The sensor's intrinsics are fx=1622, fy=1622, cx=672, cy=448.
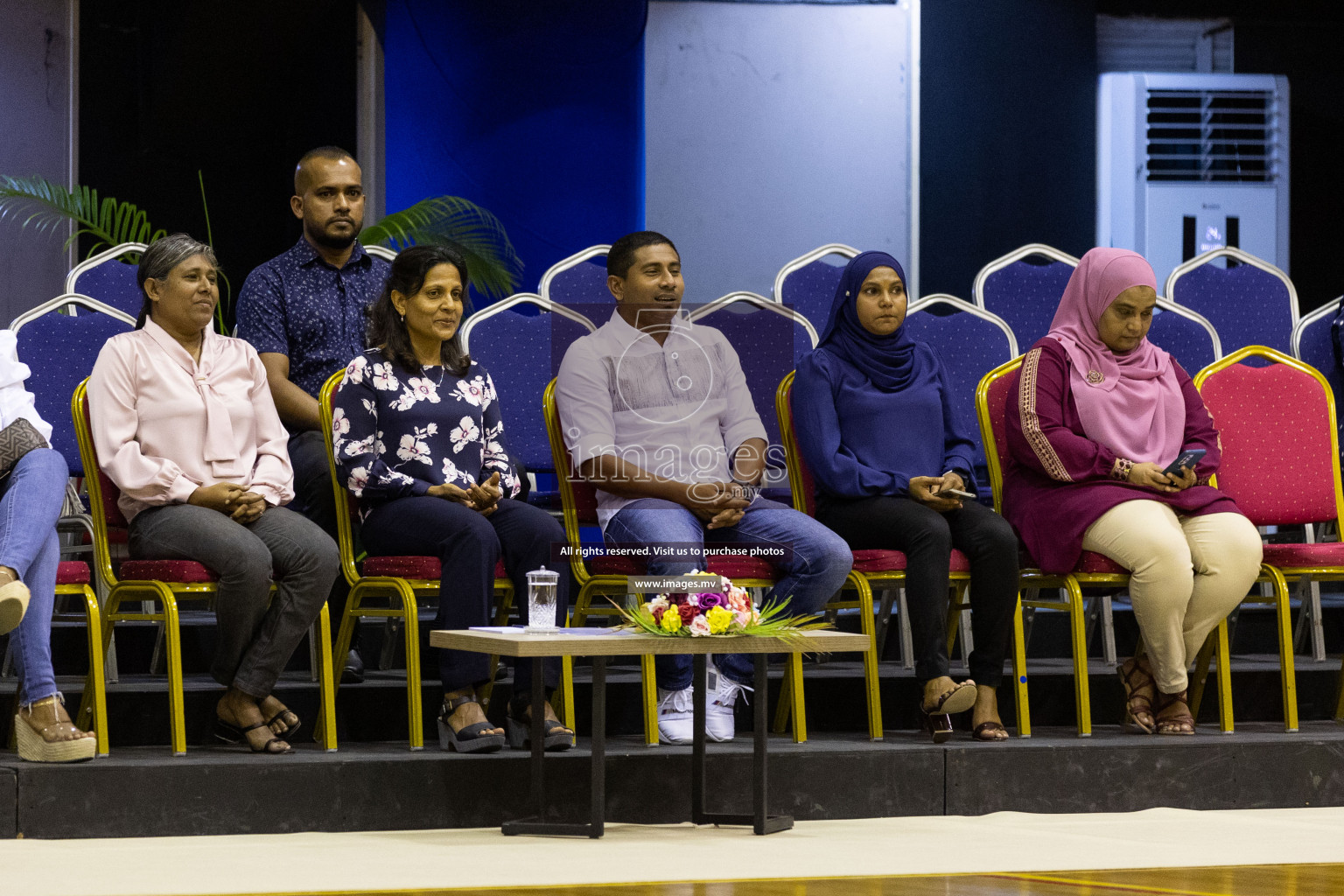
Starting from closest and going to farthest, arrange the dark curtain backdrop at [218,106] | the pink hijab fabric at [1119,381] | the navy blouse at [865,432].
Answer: the navy blouse at [865,432] < the pink hijab fabric at [1119,381] < the dark curtain backdrop at [218,106]

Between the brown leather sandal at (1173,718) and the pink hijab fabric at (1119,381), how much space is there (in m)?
0.54

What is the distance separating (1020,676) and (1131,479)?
53cm

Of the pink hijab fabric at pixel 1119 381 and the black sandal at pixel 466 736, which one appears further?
the pink hijab fabric at pixel 1119 381

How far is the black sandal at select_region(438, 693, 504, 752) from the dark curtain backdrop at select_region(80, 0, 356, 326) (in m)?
3.42

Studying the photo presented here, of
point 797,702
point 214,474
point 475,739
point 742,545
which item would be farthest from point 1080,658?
point 214,474

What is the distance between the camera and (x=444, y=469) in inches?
135

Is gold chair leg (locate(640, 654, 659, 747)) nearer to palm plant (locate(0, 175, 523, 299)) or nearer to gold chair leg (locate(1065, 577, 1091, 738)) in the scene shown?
gold chair leg (locate(1065, 577, 1091, 738))

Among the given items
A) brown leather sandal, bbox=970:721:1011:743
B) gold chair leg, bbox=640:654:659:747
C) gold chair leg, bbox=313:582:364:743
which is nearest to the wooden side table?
gold chair leg, bbox=640:654:659:747

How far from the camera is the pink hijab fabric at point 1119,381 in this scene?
3734 mm

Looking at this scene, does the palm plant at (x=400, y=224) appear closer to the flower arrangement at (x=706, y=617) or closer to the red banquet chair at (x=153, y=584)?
the red banquet chair at (x=153, y=584)

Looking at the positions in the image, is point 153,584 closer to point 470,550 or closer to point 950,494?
point 470,550

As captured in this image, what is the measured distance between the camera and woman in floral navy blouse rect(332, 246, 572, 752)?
10.4ft

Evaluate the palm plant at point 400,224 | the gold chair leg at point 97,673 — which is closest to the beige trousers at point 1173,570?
the gold chair leg at point 97,673

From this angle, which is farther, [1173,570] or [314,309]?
[314,309]
